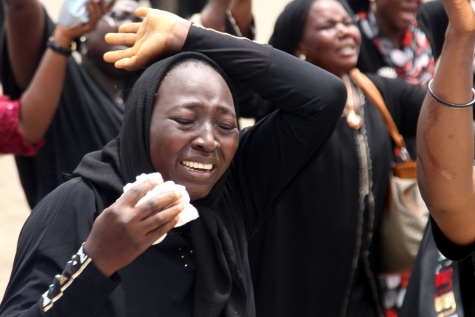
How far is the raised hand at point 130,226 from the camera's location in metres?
1.92

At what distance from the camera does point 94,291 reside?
1.95 meters

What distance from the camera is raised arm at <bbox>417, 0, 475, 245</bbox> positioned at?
2.22 m

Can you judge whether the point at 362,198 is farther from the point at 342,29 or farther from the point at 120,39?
the point at 120,39

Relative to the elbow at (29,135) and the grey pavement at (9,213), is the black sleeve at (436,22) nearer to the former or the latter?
the grey pavement at (9,213)

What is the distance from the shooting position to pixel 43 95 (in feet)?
10.7

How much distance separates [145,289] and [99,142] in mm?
1391

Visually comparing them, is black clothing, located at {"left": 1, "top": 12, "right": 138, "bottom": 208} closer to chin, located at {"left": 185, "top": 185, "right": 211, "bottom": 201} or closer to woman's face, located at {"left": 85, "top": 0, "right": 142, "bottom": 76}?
woman's face, located at {"left": 85, "top": 0, "right": 142, "bottom": 76}

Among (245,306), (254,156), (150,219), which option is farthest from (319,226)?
(150,219)

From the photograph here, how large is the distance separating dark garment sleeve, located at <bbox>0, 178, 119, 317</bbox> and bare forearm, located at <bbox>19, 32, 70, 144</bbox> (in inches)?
43.8

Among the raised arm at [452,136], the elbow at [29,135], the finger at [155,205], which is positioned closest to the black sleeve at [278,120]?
the raised arm at [452,136]

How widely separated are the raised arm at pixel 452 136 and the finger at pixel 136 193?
0.83 metres

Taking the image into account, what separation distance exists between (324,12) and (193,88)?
1473 millimetres

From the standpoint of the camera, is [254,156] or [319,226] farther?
[319,226]

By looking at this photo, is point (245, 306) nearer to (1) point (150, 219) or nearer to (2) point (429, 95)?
(1) point (150, 219)
